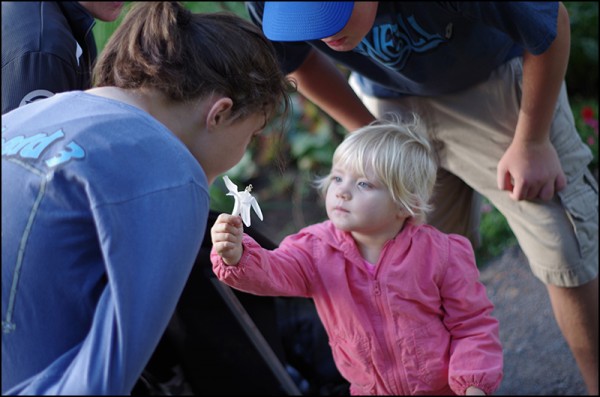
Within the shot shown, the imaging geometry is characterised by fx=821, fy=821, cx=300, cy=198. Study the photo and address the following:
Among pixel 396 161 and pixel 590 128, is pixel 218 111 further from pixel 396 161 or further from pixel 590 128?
pixel 590 128

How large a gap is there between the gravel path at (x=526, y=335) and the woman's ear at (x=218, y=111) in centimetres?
222

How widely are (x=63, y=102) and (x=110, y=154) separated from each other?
0.67ft

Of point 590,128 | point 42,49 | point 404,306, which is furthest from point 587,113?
point 42,49

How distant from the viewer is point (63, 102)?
149 centimetres

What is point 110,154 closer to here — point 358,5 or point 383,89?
point 358,5

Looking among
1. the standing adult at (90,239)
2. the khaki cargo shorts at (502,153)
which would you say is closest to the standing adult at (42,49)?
the standing adult at (90,239)

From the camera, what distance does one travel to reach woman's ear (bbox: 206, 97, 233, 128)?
1624 mm

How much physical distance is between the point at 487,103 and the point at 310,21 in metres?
0.86

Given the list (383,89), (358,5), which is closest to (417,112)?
(383,89)

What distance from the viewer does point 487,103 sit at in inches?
107

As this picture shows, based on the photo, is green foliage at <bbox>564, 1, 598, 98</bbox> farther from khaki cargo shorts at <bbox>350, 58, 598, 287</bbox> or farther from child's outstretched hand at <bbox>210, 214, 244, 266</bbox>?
child's outstretched hand at <bbox>210, 214, 244, 266</bbox>

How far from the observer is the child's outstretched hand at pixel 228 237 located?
1.86m

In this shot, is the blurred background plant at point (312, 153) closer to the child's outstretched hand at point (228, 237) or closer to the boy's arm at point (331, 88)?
the boy's arm at point (331, 88)

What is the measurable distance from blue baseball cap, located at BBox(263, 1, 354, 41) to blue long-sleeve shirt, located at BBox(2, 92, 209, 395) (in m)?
0.77
